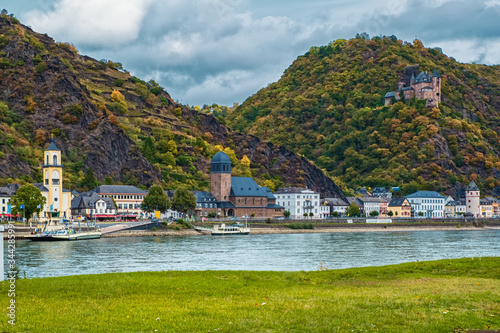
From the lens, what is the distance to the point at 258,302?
714 inches

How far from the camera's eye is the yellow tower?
300 ft

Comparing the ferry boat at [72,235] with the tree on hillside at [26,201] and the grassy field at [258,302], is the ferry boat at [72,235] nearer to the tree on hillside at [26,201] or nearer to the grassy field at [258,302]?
the tree on hillside at [26,201]

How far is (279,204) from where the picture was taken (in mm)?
129250

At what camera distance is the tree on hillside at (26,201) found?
3110 inches

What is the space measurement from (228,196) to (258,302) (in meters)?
98.7

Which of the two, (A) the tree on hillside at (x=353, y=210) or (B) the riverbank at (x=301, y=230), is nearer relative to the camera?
(B) the riverbank at (x=301, y=230)

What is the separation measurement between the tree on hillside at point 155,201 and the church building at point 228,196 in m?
13.7

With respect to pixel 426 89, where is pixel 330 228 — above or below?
below

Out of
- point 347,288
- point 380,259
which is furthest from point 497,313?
point 380,259

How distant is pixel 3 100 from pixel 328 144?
103 meters

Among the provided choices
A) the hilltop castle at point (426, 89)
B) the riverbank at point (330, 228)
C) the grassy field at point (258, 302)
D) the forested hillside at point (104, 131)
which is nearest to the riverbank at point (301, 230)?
the riverbank at point (330, 228)

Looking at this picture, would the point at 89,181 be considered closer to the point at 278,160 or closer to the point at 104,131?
the point at 104,131

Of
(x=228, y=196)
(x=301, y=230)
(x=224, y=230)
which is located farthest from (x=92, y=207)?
(x=301, y=230)

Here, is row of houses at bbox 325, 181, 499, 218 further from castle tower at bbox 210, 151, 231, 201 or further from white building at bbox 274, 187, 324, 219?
castle tower at bbox 210, 151, 231, 201
